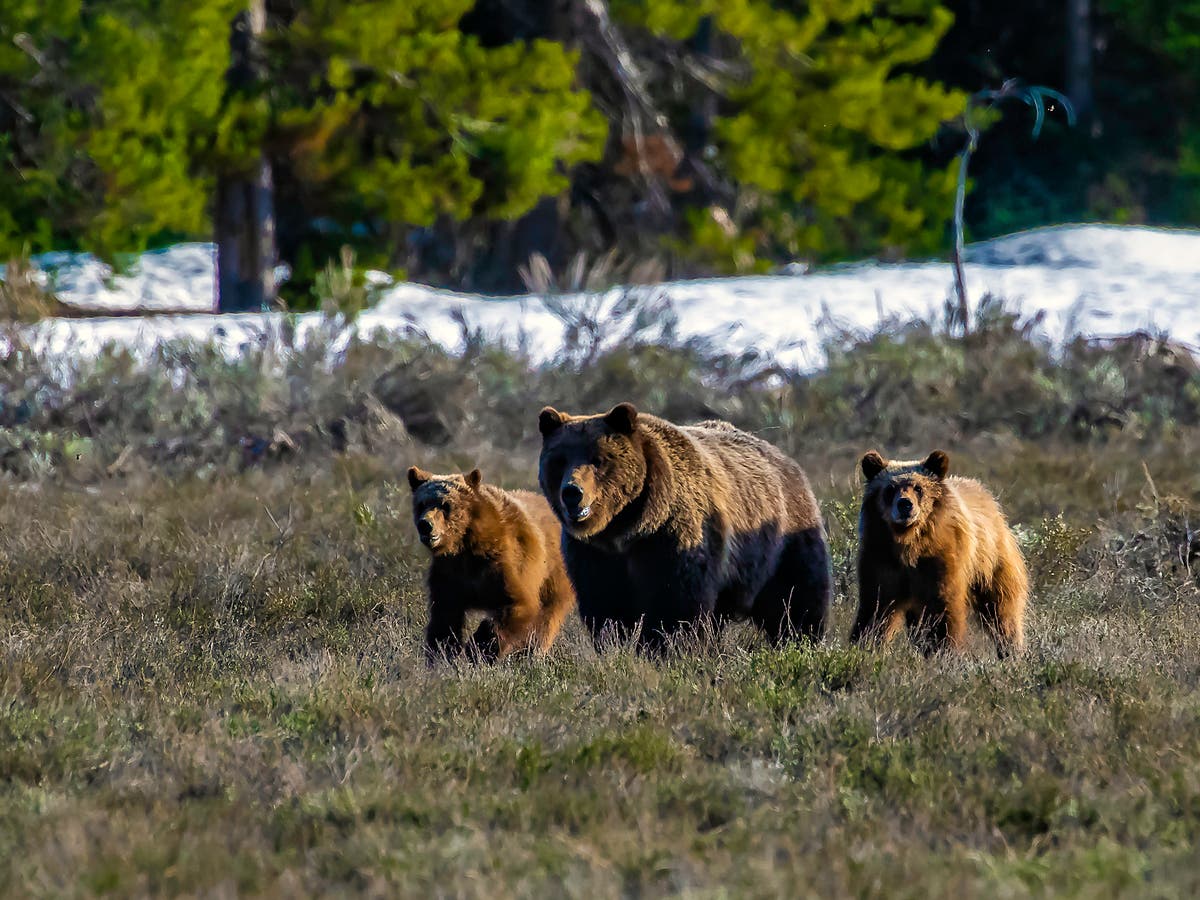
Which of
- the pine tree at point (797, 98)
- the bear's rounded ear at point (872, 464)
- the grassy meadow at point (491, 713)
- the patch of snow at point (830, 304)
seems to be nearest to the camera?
the grassy meadow at point (491, 713)

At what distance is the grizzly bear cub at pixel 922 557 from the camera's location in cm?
709

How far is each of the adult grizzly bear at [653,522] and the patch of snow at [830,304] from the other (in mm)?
7279

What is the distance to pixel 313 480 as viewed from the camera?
11.9 m

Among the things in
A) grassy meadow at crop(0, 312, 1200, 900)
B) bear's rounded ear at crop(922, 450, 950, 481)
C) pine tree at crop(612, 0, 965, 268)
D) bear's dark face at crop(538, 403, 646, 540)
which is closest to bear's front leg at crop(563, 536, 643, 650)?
bear's dark face at crop(538, 403, 646, 540)

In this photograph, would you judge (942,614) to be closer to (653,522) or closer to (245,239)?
(653,522)

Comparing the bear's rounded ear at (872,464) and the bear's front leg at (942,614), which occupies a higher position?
the bear's rounded ear at (872,464)

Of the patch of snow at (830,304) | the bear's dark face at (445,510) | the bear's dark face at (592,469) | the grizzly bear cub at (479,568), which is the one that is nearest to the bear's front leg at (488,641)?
the grizzly bear cub at (479,568)

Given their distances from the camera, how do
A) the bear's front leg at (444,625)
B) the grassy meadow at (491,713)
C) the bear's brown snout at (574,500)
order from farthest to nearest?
the bear's front leg at (444,625)
the bear's brown snout at (574,500)
the grassy meadow at (491,713)

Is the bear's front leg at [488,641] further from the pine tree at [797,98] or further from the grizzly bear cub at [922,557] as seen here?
the pine tree at [797,98]

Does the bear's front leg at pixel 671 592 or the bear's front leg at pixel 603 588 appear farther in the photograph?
Answer: the bear's front leg at pixel 603 588

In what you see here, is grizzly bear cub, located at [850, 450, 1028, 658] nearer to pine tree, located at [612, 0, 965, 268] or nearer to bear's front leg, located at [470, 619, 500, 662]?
bear's front leg, located at [470, 619, 500, 662]

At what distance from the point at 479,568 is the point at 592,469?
953 mm

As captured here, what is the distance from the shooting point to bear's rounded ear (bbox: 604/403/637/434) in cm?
693

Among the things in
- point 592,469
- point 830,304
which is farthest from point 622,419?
point 830,304
